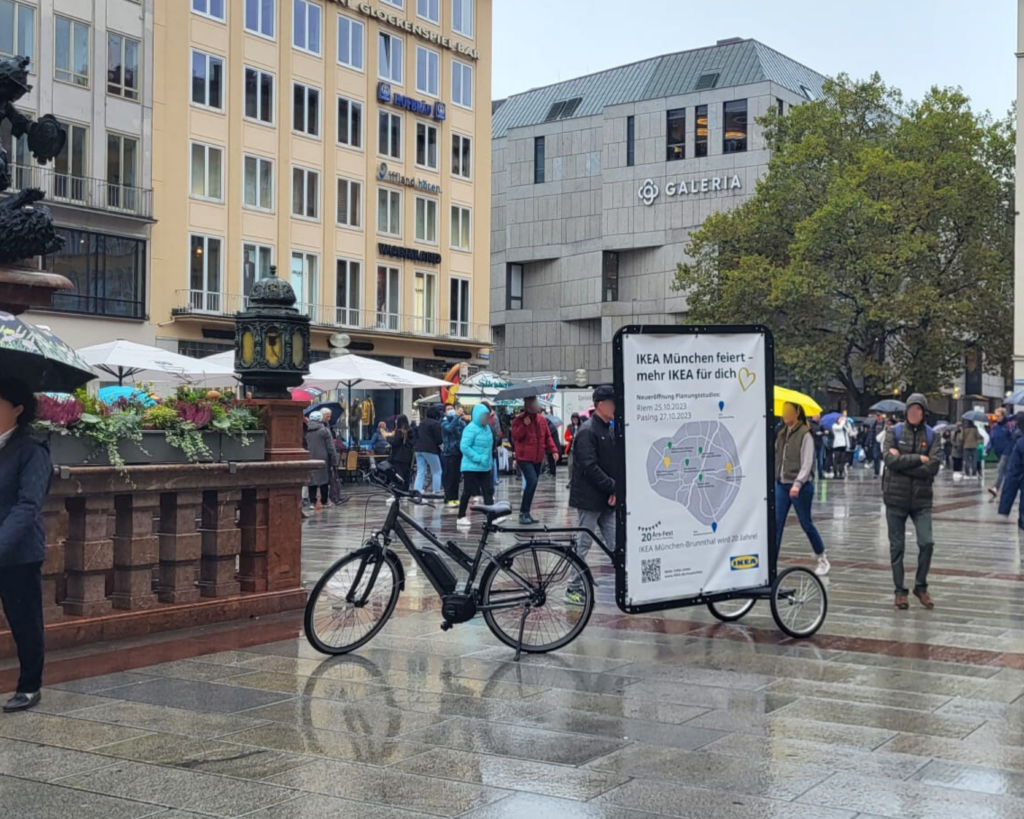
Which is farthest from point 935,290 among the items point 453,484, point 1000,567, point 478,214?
point 1000,567

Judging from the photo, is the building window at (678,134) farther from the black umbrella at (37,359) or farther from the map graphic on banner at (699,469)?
the black umbrella at (37,359)

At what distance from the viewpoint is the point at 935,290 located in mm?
47312

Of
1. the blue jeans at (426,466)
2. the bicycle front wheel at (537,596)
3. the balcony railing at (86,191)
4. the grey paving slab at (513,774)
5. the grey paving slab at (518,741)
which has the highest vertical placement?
the balcony railing at (86,191)

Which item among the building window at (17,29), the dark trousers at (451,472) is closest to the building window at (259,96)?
the building window at (17,29)

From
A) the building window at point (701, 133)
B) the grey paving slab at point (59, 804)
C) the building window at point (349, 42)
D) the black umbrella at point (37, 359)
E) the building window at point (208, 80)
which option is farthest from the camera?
the building window at point (701, 133)

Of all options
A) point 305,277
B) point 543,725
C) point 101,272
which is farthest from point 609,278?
point 543,725

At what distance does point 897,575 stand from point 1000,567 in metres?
4.07

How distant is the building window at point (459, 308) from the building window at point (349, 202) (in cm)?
582

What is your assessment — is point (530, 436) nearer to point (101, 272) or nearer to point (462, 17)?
point (101, 272)

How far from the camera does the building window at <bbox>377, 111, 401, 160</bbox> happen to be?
4642cm

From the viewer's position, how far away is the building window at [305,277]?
43.7m

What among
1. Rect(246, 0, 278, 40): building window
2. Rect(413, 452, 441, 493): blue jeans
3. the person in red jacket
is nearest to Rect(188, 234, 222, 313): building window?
Rect(246, 0, 278, 40): building window

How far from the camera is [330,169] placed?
44.5m

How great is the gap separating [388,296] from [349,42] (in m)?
8.79
